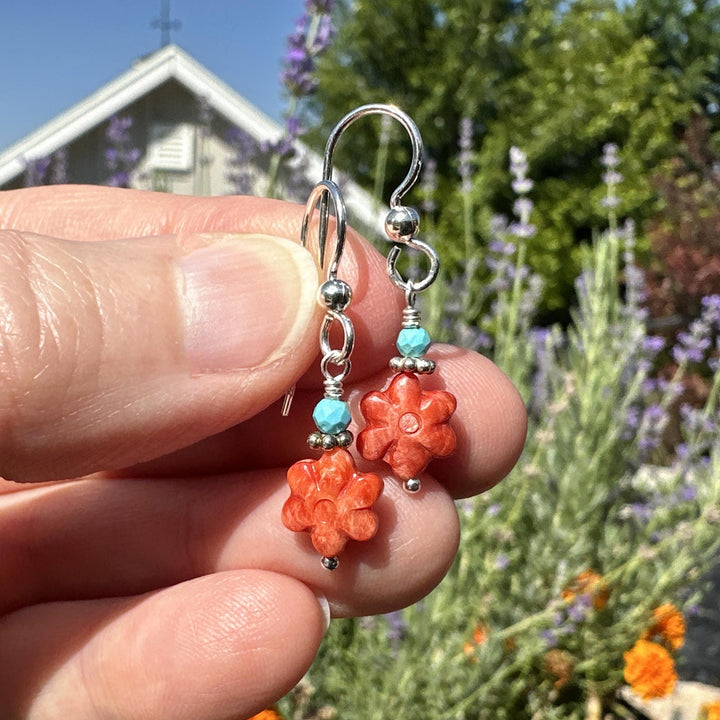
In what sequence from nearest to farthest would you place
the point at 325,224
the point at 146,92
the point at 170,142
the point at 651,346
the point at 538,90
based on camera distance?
the point at 325,224 → the point at 651,346 → the point at 146,92 → the point at 170,142 → the point at 538,90

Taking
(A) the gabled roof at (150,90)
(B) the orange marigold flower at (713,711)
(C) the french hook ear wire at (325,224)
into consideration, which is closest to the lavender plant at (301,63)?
(C) the french hook ear wire at (325,224)

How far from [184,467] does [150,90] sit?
5874mm

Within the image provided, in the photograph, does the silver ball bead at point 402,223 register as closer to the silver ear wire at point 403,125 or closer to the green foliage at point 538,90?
the silver ear wire at point 403,125

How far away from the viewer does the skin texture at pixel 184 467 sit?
89 cm

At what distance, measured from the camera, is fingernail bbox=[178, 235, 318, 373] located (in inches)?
37.0

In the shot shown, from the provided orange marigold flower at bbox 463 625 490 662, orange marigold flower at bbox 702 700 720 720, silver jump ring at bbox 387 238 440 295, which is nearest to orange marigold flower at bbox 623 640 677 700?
orange marigold flower at bbox 702 700 720 720

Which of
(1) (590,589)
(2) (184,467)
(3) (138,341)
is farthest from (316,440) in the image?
(1) (590,589)

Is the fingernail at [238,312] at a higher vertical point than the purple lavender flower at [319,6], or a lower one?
lower

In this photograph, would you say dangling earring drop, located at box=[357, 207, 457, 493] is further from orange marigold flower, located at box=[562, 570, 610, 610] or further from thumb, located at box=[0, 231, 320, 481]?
orange marigold flower, located at box=[562, 570, 610, 610]

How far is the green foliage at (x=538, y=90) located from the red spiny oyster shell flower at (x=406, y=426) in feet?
26.3

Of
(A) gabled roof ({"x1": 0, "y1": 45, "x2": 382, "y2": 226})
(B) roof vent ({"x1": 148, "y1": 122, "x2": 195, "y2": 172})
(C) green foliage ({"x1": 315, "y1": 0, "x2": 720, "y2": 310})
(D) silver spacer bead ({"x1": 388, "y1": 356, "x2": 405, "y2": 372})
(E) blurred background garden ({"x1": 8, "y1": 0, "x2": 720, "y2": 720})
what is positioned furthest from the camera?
(C) green foliage ({"x1": 315, "y1": 0, "x2": 720, "y2": 310})

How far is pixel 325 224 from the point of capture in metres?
1.00

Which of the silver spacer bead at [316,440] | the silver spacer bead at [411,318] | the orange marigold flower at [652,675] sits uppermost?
the silver spacer bead at [411,318]

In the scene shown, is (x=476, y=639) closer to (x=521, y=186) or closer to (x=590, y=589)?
(x=590, y=589)
